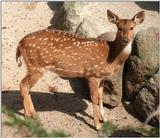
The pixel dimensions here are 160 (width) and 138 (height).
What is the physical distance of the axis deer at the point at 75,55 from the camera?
22.3 ft

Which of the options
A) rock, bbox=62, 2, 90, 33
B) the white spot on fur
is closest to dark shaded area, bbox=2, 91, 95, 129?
the white spot on fur

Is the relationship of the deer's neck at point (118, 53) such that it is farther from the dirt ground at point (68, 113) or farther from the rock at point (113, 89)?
the dirt ground at point (68, 113)

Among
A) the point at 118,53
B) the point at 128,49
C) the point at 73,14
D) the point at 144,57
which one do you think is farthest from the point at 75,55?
the point at 73,14

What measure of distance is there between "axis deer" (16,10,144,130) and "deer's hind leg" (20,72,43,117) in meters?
0.01

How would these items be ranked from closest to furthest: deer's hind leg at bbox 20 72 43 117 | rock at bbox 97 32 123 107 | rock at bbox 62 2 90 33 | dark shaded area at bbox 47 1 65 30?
deer's hind leg at bbox 20 72 43 117 < rock at bbox 97 32 123 107 < rock at bbox 62 2 90 33 < dark shaded area at bbox 47 1 65 30

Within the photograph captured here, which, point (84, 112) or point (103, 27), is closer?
point (84, 112)

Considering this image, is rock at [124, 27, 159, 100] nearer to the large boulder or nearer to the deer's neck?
the large boulder

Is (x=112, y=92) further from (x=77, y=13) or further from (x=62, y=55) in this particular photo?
(x=77, y=13)

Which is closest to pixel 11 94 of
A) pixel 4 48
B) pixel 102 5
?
pixel 4 48

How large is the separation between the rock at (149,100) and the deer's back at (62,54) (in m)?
0.60

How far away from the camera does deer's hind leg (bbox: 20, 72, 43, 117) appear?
22.9ft

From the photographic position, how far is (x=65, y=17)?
866 cm

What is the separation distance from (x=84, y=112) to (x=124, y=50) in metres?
1.01

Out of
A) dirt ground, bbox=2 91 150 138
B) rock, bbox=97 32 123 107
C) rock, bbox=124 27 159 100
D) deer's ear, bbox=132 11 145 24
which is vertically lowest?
dirt ground, bbox=2 91 150 138
